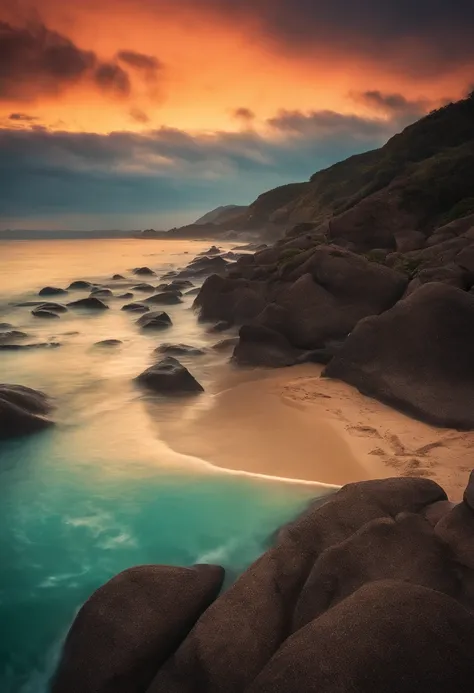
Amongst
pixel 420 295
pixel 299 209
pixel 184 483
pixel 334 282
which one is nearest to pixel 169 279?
pixel 334 282

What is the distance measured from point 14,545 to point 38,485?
1478mm

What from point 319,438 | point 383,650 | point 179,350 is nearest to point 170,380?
point 179,350

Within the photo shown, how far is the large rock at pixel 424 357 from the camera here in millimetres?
9570

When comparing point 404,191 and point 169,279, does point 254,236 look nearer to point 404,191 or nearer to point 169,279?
point 169,279

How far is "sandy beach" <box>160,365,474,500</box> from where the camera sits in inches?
311

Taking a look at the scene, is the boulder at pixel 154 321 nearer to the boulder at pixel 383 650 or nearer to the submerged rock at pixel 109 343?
the submerged rock at pixel 109 343

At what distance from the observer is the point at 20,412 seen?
9867mm

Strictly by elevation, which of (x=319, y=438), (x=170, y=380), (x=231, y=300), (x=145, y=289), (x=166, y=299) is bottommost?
(x=319, y=438)

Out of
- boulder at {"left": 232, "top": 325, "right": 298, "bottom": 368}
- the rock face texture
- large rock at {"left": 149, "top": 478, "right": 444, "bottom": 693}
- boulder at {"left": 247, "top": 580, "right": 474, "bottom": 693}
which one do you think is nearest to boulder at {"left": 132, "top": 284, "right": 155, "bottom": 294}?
boulder at {"left": 232, "top": 325, "right": 298, "bottom": 368}

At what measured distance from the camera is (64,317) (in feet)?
76.3

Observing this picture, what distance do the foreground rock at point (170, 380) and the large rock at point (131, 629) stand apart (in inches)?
274

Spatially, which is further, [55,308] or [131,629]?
[55,308]

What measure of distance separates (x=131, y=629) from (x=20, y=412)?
634 cm

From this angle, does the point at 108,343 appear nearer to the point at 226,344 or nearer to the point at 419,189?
the point at 226,344
